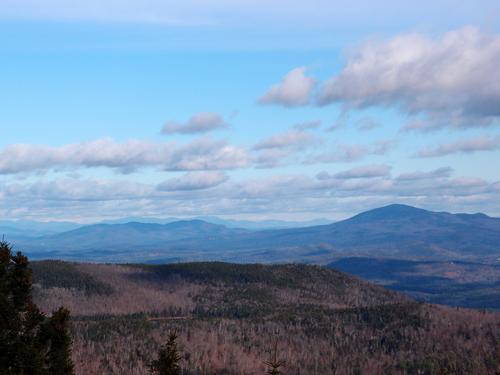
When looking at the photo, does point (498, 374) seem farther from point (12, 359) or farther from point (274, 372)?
point (12, 359)

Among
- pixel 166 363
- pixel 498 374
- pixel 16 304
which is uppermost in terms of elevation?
pixel 16 304

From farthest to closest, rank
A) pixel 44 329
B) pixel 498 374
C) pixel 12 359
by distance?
pixel 498 374, pixel 44 329, pixel 12 359

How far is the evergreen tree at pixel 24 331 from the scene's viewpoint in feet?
178

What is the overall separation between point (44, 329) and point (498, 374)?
46684mm

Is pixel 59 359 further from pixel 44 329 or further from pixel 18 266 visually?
pixel 18 266

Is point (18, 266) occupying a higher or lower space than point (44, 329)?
higher

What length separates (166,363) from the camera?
56.7 m

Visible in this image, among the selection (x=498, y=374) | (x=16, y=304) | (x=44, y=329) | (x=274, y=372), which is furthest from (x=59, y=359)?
(x=498, y=374)

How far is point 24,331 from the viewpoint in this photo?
56688 millimetres

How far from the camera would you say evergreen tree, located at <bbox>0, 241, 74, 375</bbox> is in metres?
54.3

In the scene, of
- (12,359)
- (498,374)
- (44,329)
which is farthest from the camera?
(498,374)

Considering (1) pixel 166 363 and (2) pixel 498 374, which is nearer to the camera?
(1) pixel 166 363

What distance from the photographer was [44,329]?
59000mm

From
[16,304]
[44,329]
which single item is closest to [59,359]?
[44,329]
